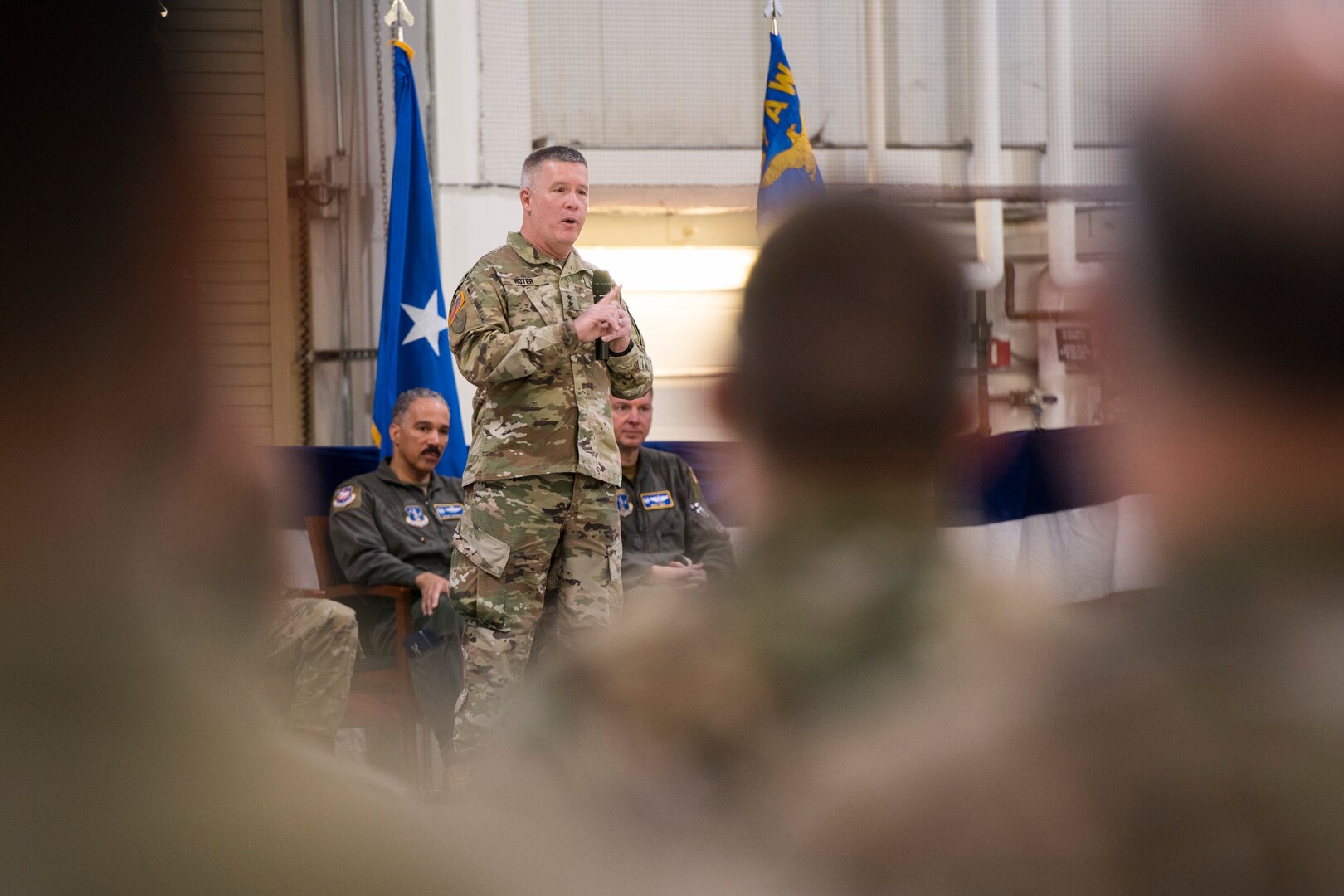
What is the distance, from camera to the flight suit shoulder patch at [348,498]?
142 inches

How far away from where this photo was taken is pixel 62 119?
418 millimetres

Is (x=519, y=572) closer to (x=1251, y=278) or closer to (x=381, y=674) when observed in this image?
(x=381, y=674)

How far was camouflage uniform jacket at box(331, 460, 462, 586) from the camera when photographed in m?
3.48

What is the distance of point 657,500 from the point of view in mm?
3795

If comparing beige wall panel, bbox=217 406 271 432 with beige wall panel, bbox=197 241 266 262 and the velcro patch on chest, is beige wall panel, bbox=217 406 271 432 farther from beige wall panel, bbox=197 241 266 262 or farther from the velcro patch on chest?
the velcro patch on chest

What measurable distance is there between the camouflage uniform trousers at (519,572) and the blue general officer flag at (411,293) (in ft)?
4.86

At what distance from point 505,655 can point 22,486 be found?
89.2 inches

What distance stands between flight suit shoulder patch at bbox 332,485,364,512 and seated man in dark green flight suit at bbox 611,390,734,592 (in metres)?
0.74

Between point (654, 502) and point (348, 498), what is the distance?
0.87 m

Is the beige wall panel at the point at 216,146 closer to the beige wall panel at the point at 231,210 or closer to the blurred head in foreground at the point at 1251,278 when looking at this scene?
the beige wall panel at the point at 231,210

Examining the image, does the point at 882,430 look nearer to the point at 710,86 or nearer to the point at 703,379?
the point at 703,379

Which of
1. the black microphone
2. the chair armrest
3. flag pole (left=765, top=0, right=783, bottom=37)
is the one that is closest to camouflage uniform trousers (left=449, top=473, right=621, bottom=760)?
the black microphone

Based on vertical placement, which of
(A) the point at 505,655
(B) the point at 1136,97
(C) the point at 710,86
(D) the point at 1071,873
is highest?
(C) the point at 710,86

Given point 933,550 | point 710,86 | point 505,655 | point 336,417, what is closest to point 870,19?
point 710,86
